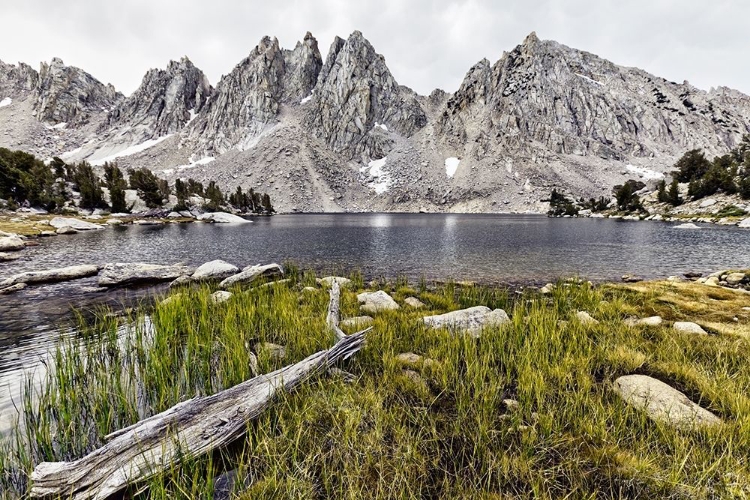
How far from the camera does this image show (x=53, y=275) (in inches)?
617

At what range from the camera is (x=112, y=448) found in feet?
10.2

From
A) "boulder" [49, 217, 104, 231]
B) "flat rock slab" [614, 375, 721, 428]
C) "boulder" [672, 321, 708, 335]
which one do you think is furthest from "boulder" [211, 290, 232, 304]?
"boulder" [49, 217, 104, 231]

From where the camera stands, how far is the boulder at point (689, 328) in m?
6.86

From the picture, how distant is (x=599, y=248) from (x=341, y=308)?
31242 millimetres

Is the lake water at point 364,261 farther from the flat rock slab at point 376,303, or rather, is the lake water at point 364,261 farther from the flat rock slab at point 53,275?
the flat rock slab at point 376,303

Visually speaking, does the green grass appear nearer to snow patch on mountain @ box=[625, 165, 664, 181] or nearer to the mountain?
the mountain

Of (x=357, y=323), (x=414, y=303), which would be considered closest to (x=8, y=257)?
(x=357, y=323)

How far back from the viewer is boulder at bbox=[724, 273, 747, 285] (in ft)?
46.9

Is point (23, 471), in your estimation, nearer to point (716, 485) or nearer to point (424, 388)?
point (424, 388)

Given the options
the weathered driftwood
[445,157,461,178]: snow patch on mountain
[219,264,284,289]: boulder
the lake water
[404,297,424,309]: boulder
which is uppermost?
[445,157,461,178]: snow patch on mountain

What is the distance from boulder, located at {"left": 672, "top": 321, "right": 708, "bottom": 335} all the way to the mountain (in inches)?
5670

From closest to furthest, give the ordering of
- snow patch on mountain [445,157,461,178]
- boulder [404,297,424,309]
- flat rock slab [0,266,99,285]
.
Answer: boulder [404,297,424,309]
flat rock slab [0,266,99,285]
snow patch on mountain [445,157,461,178]

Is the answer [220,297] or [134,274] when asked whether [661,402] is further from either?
[134,274]

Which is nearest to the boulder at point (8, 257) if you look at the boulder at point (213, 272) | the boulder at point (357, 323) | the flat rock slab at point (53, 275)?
the flat rock slab at point (53, 275)
